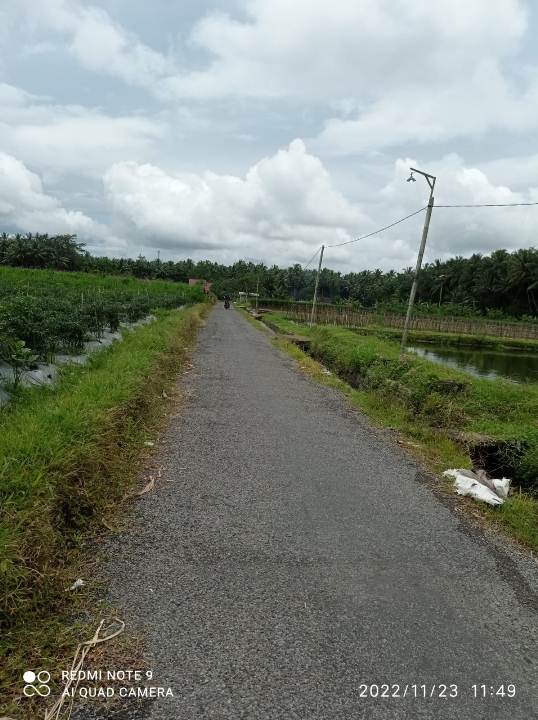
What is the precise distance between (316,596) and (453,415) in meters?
5.89

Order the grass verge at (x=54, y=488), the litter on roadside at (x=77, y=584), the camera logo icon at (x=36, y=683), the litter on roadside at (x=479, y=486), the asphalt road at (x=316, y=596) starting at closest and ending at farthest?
the camera logo icon at (x=36, y=683), the asphalt road at (x=316, y=596), the grass verge at (x=54, y=488), the litter on roadside at (x=77, y=584), the litter on roadside at (x=479, y=486)

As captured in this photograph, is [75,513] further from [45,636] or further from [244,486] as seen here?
[244,486]

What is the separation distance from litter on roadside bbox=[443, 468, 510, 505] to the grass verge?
11.5 ft

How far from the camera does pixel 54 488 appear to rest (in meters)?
3.56

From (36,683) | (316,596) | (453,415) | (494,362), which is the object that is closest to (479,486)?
(316,596)

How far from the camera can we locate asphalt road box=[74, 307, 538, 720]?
236 centimetres

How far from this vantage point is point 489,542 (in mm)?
4203

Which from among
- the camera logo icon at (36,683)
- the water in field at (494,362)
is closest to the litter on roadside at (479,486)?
the camera logo icon at (36,683)

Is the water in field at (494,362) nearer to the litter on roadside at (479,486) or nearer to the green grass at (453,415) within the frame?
the green grass at (453,415)


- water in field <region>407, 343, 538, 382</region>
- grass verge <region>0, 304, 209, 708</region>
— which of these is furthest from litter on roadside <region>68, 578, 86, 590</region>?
water in field <region>407, 343, 538, 382</region>

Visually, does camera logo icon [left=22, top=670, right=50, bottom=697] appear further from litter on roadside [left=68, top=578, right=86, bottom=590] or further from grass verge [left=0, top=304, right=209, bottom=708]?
litter on roadside [left=68, top=578, right=86, bottom=590]

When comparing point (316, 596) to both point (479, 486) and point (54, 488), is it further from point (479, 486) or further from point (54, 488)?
point (479, 486)

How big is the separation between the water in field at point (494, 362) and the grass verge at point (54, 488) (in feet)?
63.4

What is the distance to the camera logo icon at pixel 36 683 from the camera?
7.21ft
